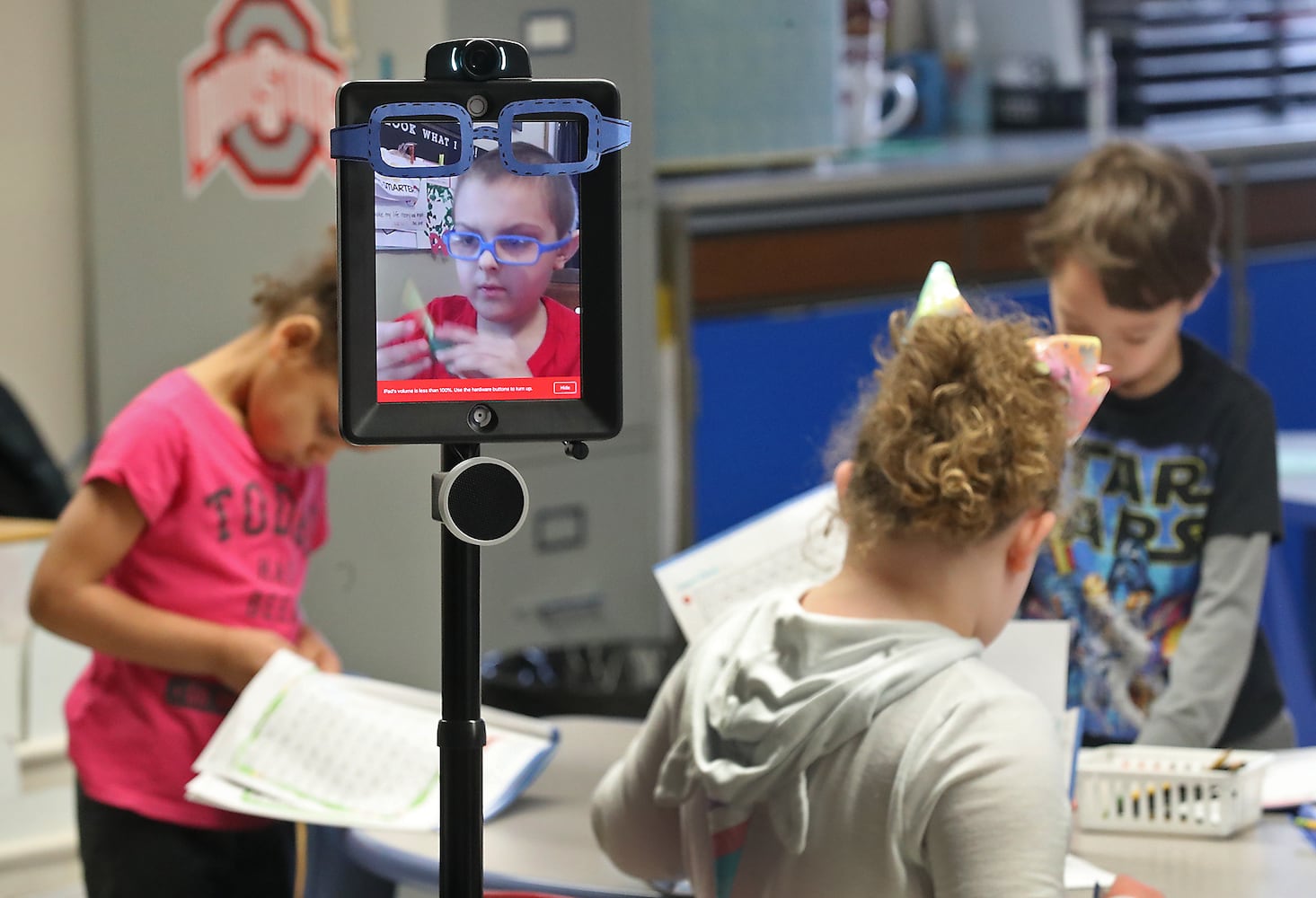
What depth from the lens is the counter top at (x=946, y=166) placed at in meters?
2.94

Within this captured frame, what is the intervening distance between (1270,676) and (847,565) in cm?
69

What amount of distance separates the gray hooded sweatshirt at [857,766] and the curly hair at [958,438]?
7 centimetres

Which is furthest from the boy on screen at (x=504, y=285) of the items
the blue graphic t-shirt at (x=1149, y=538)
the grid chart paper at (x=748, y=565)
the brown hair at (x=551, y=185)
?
the blue graphic t-shirt at (x=1149, y=538)

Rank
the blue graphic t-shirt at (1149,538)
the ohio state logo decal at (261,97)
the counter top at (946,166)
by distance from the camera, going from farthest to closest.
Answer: the counter top at (946,166) → the ohio state logo decal at (261,97) → the blue graphic t-shirt at (1149,538)

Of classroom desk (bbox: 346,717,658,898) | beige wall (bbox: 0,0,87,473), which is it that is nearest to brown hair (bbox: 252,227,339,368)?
classroom desk (bbox: 346,717,658,898)

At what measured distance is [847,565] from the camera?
1084 mm

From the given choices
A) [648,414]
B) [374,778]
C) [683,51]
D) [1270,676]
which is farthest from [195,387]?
[683,51]

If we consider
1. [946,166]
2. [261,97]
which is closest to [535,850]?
[261,97]

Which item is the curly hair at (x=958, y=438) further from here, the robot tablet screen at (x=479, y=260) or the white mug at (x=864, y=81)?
the white mug at (x=864, y=81)

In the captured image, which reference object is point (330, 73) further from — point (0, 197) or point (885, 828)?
point (885, 828)

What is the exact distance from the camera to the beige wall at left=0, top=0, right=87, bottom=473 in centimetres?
240

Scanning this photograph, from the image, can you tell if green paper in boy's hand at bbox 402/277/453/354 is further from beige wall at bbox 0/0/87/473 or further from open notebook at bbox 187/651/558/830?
beige wall at bbox 0/0/87/473

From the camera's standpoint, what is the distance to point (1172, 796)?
1.27 meters

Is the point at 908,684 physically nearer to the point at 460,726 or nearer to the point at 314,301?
the point at 460,726
